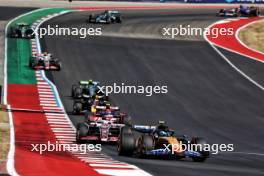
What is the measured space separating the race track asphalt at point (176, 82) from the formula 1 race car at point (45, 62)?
21.7 inches

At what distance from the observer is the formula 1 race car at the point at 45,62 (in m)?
45.9

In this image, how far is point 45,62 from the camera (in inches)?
1809

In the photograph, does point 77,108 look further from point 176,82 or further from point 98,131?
point 176,82

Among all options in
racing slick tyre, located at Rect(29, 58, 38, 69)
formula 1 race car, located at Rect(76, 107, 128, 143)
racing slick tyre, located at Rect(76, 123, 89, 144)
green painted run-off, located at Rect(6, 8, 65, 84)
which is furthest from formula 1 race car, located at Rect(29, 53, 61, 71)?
racing slick tyre, located at Rect(76, 123, 89, 144)

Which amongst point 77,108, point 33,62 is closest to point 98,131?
point 77,108

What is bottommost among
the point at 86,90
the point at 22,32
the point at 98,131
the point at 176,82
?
the point at 98,131

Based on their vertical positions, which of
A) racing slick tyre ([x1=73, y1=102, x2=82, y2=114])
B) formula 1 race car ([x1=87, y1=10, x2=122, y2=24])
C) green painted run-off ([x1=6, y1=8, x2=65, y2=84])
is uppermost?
formula 1 race car ([x1=87, y1=10, x2=122, y2=24])

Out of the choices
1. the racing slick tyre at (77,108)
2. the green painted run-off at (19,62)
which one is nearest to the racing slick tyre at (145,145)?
the racing slick tyre at (77,108)

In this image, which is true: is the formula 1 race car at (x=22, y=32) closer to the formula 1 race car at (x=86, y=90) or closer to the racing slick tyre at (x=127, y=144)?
the formula 1 race car at (x=86, y=90)

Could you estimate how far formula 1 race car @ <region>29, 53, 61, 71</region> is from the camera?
45.9m

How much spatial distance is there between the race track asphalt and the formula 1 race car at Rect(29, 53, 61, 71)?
21.7 inches

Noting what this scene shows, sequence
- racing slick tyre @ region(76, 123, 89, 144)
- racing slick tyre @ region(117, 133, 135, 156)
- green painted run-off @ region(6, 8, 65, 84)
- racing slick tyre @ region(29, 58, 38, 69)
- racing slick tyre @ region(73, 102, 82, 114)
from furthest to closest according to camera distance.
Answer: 1. racing slick tyre @ region(29, 58, 38, 69)
2. green painted run-off @ region(6, 8, 65, 84)
3. racing slick tyre @ region(73, 102, 82, 114)
4. racing slick tyre @ region(76, 123, 89, 144)
5. racing slick tyre @ region(117, 133, 135, 156)

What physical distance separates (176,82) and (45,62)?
7592 mm

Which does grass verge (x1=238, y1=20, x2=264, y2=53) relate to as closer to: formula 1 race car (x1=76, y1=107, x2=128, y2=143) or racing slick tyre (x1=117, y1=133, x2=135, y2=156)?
formula 1 race car (x1=76, y1=107, x2=128, y2=143)
